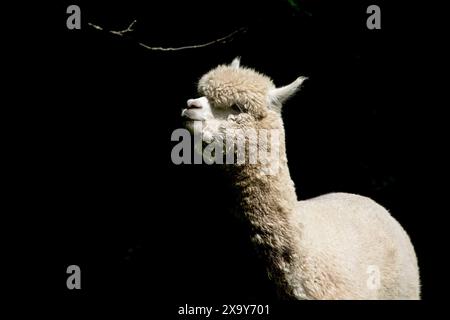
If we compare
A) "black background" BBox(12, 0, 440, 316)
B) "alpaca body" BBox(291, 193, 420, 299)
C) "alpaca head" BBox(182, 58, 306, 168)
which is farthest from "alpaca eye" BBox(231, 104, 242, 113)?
"black background" BBox(12, 0, 440, 316)

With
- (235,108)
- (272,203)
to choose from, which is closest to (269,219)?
(272,203)

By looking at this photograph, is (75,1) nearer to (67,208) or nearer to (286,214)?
(67,208)

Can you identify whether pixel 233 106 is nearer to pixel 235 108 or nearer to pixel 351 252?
pixel 235 108

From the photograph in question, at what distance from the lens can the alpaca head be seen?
2707 mm

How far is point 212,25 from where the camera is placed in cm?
464

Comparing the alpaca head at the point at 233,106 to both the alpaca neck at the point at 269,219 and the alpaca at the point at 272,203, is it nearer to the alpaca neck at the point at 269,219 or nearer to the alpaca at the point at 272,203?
the alpaca at the point at 272,203

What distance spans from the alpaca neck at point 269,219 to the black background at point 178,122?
153 cm

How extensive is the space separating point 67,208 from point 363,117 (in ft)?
8.12

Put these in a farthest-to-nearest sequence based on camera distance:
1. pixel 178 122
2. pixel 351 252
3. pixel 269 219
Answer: pixel 178 122
pixel 351 252
pixel 269 219

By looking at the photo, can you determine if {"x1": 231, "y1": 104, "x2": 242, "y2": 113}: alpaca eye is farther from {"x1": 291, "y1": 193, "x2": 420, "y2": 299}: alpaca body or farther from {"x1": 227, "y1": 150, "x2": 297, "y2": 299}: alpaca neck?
{"x1": 291, "y1": 193, "x2": 420, "y2": 299}: alpaca body

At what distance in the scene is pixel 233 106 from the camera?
8.98 feet

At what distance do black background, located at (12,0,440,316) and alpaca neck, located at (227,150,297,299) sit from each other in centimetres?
153

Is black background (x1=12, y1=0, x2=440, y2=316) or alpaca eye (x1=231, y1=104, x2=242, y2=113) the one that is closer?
alpaca eye (x1=231, y1=104, x2=242, y2=113)

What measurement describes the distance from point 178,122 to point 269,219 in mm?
2239
